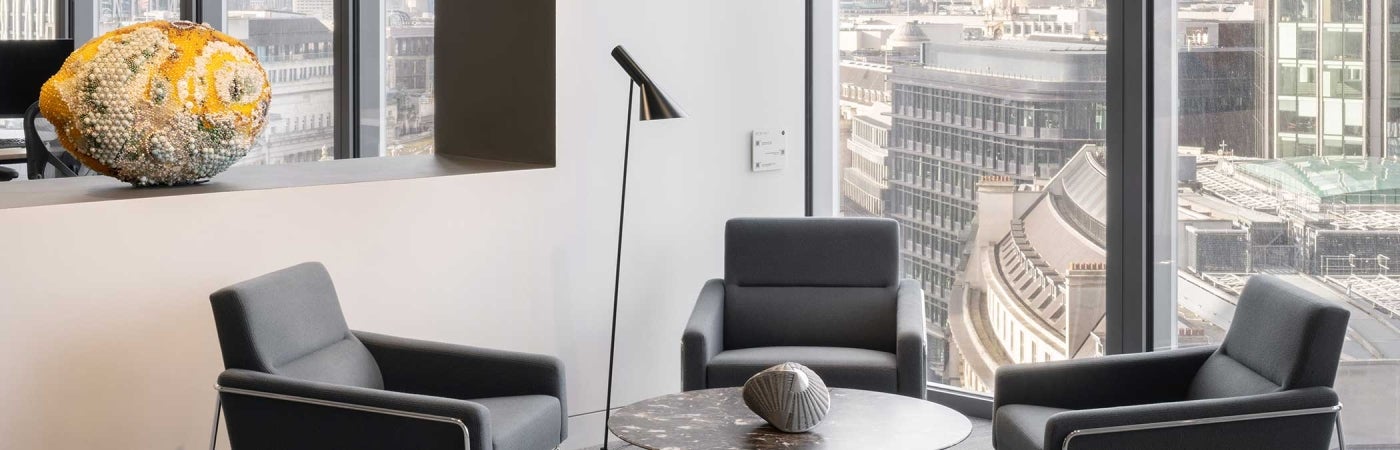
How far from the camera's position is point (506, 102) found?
189 inches

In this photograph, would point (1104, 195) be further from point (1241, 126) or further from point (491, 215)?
point (491, 215)

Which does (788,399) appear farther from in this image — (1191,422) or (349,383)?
(349,383)

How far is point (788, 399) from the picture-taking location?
3.23 metres

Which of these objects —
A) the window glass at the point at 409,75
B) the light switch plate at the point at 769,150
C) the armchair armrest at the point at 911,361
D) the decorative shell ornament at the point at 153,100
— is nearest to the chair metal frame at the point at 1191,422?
the armchair armrest at the point at 911,361

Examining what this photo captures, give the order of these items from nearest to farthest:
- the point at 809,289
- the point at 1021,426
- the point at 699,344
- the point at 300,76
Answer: the point at 1021,426 < the point at 699,344 < the point at 809,289 < the point at 300,76

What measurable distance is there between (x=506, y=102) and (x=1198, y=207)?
263 cm

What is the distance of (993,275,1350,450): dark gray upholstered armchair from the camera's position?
10.4ft

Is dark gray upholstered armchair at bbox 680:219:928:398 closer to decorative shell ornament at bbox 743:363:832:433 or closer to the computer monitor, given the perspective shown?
decorative shell ornament at bbox 743:363:832:433

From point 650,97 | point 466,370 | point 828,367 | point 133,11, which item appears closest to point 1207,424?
point 828,367

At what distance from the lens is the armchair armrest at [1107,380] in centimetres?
375

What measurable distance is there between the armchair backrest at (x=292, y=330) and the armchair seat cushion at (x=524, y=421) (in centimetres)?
42

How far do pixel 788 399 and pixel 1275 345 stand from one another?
1337 mm

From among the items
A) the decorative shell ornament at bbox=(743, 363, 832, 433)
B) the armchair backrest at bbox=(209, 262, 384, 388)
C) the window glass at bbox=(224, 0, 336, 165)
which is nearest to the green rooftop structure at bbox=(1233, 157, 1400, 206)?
the decorative shell ornament at bbox=(743, 363, 832, 433)

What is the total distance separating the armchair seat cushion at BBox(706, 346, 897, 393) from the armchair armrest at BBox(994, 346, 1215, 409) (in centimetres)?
52
